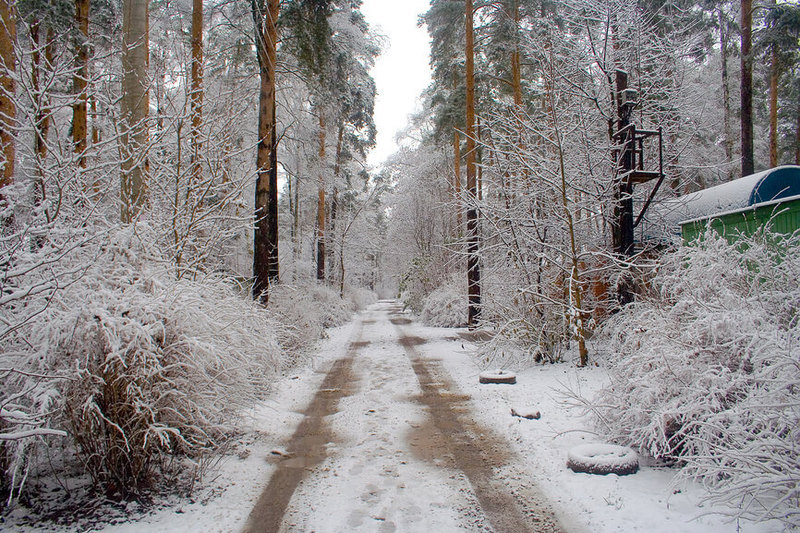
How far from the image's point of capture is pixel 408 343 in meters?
12.0

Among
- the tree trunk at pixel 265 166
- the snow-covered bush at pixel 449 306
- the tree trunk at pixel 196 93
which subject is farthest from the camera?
the snow-covered bush at pixel 449 306

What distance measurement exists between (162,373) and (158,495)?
0.90 metres

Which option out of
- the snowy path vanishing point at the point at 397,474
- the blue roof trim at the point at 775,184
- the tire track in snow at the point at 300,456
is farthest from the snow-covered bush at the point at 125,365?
the blue roof trim at the point at 775,184

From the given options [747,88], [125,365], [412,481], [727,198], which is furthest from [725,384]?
[747,88]

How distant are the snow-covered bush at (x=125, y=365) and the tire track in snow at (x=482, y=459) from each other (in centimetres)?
224

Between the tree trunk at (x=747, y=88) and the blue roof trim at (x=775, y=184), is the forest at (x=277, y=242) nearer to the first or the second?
the tree trunk at (x=747, y=88)

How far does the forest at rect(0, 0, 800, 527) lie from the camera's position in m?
3.12

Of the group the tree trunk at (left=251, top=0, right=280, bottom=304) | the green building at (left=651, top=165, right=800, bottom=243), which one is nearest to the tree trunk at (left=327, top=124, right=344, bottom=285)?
the tree trunk at (left=251, top=0, right=280, bottom=304)

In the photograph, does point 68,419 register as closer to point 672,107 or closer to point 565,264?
point 565,264

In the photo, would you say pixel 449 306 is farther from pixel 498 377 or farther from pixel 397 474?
pixel 397 474

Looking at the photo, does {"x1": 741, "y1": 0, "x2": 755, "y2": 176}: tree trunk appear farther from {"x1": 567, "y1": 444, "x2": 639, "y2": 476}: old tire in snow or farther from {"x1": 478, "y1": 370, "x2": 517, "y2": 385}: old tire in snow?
{"x1": 567, "y1": 444, "x2": 639, "y2": 476}: old tire in snow

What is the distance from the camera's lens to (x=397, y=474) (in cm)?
383

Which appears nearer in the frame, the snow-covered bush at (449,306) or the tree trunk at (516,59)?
the tree trunk at (516,59)

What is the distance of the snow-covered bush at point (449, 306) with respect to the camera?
15844mm
